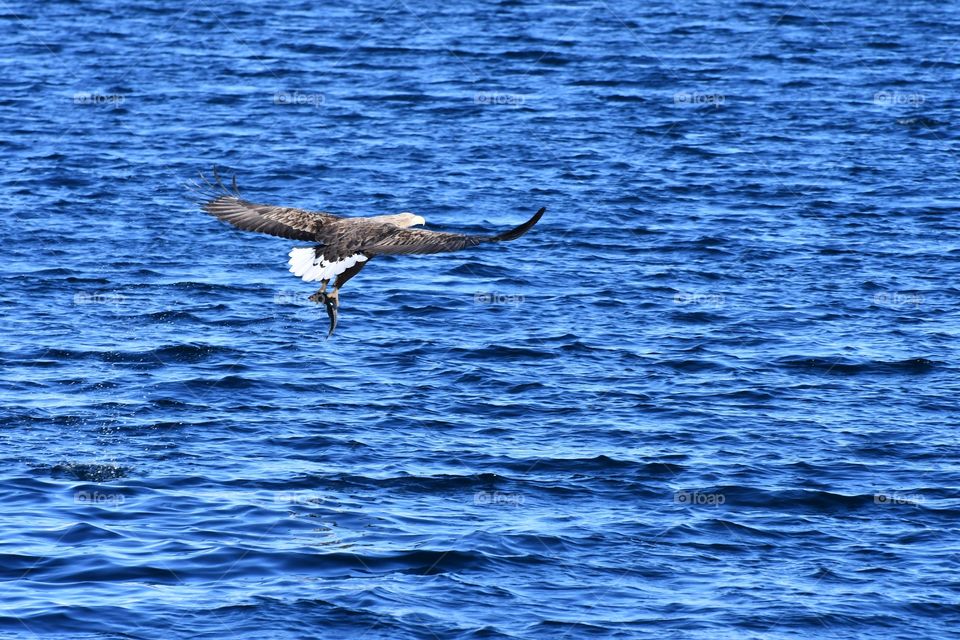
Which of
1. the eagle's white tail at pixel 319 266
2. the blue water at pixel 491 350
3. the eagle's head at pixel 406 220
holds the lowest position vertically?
the blue water at pixel 491 350

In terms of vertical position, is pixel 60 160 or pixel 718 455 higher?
pixel 60 160

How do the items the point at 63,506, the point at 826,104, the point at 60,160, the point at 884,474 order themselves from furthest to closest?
the point at 826,104, the point at 60,160, the point at 884,474, the point at 63,506

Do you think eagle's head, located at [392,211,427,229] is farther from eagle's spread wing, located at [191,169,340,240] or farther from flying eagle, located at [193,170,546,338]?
eagle's spread wing, located at [191,169,340,240]

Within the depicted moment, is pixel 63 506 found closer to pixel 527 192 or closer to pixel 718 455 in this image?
pixel 718 455

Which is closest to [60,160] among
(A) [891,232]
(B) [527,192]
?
(B) [527,192]

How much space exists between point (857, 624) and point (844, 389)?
22.3ft

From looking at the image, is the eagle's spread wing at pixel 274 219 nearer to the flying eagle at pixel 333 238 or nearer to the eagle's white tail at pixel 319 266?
the flying eagle at pixel 333 238

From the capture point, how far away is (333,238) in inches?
632

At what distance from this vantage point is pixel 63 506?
16734 millimetres

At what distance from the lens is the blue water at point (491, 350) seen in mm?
15414

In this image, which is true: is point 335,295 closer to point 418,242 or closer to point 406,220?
point 418,242

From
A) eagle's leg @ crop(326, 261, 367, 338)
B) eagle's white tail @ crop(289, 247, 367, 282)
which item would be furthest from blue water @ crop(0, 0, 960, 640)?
eagle's white tail @ crop(289, 247, 367, 282)

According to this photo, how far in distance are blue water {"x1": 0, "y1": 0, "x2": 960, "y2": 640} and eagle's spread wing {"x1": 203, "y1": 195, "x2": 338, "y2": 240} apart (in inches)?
115

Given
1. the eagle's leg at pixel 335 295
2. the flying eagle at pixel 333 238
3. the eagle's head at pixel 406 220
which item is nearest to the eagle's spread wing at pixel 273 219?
the flying eagle at pixel 333 238
